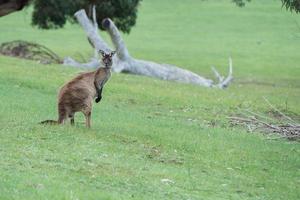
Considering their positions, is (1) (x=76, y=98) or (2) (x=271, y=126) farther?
(2) (x=271, y=126)

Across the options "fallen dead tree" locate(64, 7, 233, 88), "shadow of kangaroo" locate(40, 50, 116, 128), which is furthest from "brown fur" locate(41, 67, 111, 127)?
"fallen dead tree" locate(64, 7, 233, 88)

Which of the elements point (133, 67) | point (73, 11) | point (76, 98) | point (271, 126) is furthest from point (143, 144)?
point (73, 11)

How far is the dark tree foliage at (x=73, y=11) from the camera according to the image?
104 feet

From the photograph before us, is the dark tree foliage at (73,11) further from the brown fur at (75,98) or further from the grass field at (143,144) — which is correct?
the brown fur at (75,98)

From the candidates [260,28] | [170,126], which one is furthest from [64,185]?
[260,28]

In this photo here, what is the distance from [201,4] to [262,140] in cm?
4441

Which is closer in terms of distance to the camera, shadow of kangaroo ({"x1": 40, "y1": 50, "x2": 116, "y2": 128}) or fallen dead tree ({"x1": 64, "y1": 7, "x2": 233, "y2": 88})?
shadow of kangaroo ({"x1": 40, "y1": 50, "x2": 116, "y2": 128})

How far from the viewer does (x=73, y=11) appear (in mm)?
33000

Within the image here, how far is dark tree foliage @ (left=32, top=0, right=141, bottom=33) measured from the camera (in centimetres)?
3159

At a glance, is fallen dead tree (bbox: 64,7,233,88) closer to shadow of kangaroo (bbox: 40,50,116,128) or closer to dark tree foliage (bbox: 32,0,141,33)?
dark tree foliage (bbox: 32,0,141,33)

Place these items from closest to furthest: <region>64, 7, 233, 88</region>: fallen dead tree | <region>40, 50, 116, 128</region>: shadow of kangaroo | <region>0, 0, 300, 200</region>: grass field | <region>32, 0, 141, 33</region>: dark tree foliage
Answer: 1. <region>0, 0, 300, 200</region>: grass field
2. <region>40, 50, 116, 128</region>: shadow of kangaroo
3. <region>64, 7, 233, 88</region>: fallen dead tree
4. <region>32, 0, 141, 33</region>: dark tree foliage

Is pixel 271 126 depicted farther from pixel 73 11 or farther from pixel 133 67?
pixel 73 11

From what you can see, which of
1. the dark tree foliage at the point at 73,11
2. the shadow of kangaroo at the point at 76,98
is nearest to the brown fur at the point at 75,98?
the shadow of kangaroo at the point at 76,98

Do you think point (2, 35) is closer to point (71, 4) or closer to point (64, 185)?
point (71, 4)
